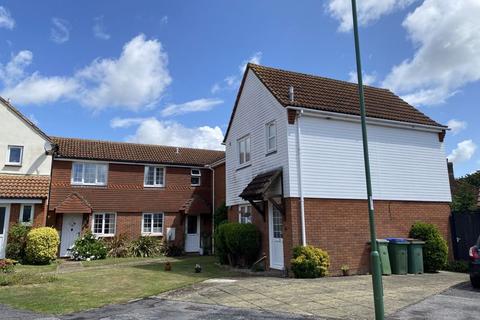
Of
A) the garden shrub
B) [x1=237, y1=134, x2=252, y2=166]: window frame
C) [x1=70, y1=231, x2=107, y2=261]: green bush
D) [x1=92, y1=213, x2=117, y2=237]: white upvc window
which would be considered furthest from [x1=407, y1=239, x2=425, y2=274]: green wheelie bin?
[x1=92, y1=213, x2=117, y2=237]: white upvc window

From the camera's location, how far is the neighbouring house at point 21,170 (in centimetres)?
2050

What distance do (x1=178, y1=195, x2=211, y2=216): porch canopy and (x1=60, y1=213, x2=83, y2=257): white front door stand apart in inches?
251

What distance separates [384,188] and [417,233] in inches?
88.4

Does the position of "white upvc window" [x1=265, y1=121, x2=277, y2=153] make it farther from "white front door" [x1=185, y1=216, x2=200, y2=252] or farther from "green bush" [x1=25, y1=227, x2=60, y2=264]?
"white front door" [x1=185, y1=216, x2=200, y2=252]

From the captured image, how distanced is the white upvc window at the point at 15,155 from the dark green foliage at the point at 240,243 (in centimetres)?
1311

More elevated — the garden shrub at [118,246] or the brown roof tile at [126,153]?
the brown roof tile at [126,153]

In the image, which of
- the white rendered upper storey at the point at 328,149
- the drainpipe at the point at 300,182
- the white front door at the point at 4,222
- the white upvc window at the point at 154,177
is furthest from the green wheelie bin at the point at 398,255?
the white front door at the point at 4,222

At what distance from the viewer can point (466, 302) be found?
9422 millimetres

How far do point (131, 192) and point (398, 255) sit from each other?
16902 millimetres

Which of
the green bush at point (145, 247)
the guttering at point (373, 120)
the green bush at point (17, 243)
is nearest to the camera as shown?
the guttering at point (373, 120)

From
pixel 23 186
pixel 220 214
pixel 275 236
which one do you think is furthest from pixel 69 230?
pixel 275 236

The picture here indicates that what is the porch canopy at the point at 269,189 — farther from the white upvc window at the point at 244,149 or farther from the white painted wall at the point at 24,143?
the white painted wall at the point at 24,143

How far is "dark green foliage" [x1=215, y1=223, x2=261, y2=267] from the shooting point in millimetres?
16062

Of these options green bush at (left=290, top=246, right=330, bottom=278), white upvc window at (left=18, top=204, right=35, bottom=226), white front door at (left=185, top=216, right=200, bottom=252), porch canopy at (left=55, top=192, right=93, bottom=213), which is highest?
porch canopy at (left=55, top=192, right=93, bottom=213)
